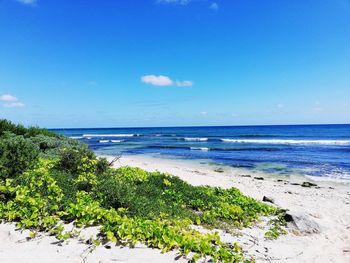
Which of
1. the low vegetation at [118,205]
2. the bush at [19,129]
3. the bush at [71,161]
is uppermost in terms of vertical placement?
the bush at [19,129]

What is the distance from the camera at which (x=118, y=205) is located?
19.2 feet

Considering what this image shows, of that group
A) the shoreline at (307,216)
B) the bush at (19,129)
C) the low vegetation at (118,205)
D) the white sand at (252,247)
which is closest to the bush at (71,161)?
the low vegetation at (118,205)

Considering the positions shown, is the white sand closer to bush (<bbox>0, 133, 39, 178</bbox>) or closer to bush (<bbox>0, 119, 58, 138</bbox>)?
bush (<bbox>0, 133, 39, 178</bbox>)

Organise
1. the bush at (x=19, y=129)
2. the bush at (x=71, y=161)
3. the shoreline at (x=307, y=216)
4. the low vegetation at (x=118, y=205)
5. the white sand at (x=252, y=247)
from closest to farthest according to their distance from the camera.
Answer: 1. the white sand at (x=252, y=247)
2. the low vegetation at (x=118, y=205)
3. the shoreline at (x=307, y=216)
4. the bush at (x=71, y=161)
5. the bush at (x=19, y=129)

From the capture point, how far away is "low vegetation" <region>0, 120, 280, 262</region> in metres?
4.57

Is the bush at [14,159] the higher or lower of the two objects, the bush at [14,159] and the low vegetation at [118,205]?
the higher

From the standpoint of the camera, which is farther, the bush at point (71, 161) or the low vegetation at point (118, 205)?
the bush at point (71, 161)

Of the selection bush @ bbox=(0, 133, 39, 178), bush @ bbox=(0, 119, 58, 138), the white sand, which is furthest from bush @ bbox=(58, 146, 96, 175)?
bush @ bbox=(0, 119, 58, 138)

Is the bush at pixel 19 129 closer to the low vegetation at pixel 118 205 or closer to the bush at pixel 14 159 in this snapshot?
the low vegetation at pixel 118 205

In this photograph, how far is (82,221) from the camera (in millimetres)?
4938

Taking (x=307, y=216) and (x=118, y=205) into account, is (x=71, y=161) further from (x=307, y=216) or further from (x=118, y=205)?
(x=307, y=216)

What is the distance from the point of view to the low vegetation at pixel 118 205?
4.57 metres

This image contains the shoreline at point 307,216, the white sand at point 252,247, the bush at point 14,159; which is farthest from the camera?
the bush at point 14,159

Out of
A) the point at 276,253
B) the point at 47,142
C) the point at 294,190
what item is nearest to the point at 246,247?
the point at 276,253
